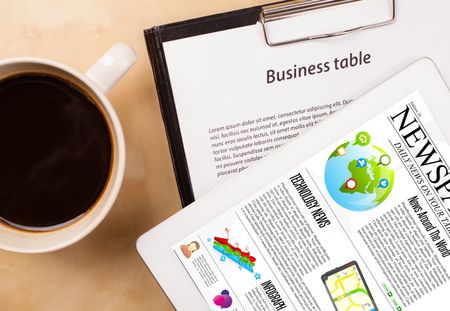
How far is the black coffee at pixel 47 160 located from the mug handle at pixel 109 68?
0.06 metres

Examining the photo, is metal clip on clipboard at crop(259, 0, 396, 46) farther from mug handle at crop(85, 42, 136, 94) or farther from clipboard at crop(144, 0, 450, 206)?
mug handle at crop(85, 42, 136, 94)

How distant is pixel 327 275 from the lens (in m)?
0.51

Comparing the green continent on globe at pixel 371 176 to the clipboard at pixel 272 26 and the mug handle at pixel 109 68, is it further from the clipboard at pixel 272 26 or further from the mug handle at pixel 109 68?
the mug handle at pixel 109 68

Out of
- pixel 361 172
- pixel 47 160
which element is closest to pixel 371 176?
pixel 361 172

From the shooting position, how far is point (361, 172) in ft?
1.63

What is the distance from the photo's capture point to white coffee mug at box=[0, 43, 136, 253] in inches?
16.3

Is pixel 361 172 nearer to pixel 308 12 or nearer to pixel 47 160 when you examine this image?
pixel 308 12

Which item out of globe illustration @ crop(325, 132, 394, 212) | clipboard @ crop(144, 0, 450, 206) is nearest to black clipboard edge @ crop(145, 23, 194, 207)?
clipboard @ crop(144, 0, 450, 206)

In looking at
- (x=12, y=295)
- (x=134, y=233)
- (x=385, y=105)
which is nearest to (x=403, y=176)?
(x=385, y=105)

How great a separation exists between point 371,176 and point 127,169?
0.74 ft

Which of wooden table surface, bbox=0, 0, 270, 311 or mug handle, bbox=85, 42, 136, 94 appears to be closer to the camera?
mug handle, bbox=85, 42, 136, 94

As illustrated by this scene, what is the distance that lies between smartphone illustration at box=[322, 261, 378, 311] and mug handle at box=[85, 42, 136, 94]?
10.0 inches

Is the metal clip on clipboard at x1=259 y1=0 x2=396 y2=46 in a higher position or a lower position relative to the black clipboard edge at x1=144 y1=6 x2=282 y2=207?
lower

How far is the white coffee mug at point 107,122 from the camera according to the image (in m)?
0.41
